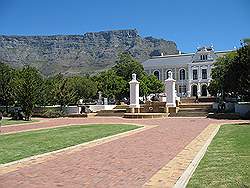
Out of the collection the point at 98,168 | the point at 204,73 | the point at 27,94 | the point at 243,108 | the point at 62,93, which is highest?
the point at 204,73

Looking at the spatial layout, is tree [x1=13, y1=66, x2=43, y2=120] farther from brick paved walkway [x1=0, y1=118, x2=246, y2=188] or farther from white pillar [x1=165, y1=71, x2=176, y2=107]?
brick paved walkway [x1=0, y1=118, x2=246, y2=188]

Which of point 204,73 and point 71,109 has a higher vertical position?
point 204,73

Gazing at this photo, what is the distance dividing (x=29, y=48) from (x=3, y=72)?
15574 cm

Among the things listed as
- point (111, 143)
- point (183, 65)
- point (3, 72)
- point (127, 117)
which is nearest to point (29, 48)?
A: point (183, 65)

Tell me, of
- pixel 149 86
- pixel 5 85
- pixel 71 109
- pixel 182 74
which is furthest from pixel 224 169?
pixel 182 74

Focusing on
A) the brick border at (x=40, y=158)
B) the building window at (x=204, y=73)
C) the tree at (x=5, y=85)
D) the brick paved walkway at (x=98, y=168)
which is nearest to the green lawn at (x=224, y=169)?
the brick paved walkway at (x=98, y=168)

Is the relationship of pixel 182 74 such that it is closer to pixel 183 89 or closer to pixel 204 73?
pixel 183 89

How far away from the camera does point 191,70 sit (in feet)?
298

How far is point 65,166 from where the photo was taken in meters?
9.70

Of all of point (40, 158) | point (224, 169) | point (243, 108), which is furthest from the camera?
point (243, 108)

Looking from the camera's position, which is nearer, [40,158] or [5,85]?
[40,158]

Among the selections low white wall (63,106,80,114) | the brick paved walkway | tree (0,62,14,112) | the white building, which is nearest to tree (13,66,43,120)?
low white wall (63,106,80,114)

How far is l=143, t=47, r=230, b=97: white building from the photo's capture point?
290 ft

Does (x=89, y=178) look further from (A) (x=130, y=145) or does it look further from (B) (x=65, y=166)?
(A) (x=130, y=145)
